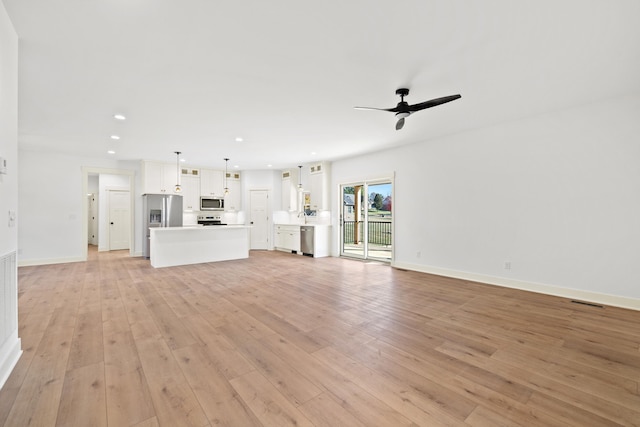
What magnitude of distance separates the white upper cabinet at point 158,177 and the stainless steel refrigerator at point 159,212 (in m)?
0.26

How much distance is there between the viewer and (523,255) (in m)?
4.47

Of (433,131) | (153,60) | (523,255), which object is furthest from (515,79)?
(153,60)

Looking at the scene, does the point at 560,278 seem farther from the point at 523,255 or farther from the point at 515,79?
the point at 515,79

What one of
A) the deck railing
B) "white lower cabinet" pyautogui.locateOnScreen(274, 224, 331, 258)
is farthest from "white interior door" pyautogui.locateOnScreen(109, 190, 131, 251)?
the deck railing

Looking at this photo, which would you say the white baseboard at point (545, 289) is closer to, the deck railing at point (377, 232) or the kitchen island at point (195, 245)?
the deck railing at point (377, 232)

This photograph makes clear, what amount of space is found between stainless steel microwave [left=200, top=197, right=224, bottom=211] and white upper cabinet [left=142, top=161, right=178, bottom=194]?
3.07 feet

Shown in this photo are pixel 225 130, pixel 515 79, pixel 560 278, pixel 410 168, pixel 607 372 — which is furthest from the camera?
pixel 410 168

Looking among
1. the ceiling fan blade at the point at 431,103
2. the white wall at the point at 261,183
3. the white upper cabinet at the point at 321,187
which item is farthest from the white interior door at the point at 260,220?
the ceiling fan blade at the point at 431,103

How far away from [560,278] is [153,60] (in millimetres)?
6013

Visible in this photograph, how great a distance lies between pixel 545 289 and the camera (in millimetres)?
4223

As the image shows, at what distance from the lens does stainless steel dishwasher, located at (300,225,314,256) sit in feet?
26.1

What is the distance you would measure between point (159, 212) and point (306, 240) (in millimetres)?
4240

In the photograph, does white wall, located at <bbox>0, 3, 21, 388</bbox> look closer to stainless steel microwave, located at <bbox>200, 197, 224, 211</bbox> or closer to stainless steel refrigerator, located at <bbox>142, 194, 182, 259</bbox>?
stainless steel refrigerator, located at <bbox>142, 194, 182, 259</bbox>

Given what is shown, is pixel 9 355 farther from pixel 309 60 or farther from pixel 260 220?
pixel 260 220
